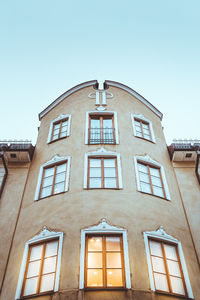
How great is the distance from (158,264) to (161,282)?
0.60 metres

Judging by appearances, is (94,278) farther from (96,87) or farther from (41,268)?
(96,87)

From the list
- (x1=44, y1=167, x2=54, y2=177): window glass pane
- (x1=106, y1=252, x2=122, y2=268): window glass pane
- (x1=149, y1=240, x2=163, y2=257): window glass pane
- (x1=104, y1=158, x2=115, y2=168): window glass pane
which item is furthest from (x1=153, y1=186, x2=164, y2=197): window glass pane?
(x1=44, y1=167, x2=54, y2=177): window glass pane

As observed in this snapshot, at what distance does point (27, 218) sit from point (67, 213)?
196cm

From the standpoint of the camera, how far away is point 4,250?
10742 millimetres

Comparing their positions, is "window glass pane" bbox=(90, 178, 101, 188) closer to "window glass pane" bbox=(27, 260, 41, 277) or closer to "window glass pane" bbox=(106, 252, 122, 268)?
"window glass pane" bbox=(106, 252, 122, 268)

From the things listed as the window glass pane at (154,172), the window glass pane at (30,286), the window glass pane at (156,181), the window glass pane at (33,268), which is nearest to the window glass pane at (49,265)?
the window glass pane at (33,268)

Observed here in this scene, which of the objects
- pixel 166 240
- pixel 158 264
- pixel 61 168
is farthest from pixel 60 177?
pixel 158 264

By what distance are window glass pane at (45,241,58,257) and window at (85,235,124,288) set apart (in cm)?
118

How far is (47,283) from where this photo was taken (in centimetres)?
895

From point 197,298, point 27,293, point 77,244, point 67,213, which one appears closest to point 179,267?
point 197,298

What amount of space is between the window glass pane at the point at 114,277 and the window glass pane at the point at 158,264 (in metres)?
1.30

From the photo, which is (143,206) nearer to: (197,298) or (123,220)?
(123,220)

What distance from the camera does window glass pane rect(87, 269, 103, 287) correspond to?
8.62 meters

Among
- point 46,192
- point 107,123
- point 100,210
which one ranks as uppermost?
point 107,123
